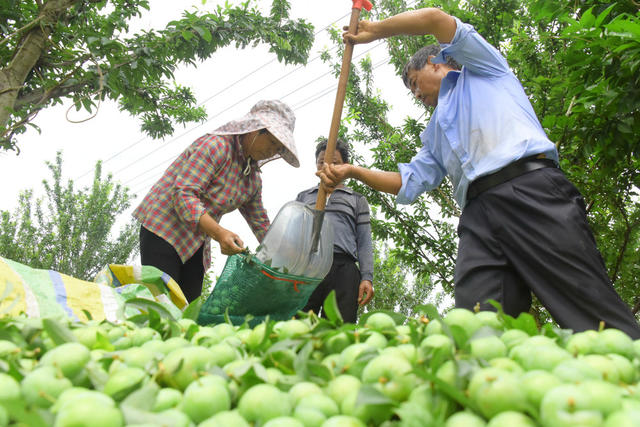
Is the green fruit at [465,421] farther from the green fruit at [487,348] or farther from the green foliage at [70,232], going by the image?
the green foliage at [70,232]

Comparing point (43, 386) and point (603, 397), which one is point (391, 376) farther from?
point (43, 386)

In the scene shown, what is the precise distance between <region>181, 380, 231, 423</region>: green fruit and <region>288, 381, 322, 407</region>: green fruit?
93 millimetres

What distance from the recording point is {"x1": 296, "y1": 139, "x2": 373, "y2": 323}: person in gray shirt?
3.64 meters

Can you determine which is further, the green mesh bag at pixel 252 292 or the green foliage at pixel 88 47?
the green foliage at pixel 88 47

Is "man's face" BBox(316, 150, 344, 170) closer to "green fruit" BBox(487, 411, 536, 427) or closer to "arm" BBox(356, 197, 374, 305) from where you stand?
"arm" BBox(356, 197, 374, 305)

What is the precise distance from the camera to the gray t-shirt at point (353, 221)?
3828mm

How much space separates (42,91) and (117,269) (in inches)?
157

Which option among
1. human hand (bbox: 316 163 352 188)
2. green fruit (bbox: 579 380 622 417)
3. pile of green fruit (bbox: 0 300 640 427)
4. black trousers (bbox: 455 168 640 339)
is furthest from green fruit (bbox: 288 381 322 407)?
human hand (bbox: 316 163 352 188)

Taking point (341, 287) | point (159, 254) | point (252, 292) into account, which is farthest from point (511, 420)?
point (341, 287)

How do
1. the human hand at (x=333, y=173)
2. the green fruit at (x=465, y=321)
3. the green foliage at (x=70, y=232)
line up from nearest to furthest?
the green fruit at (x=465, y=321), the human hand at (x=333, y=173), the green foliage at (x=70, y=232)

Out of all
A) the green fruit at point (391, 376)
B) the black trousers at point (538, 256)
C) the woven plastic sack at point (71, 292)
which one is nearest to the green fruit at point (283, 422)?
the green fruit at point (391, 376)

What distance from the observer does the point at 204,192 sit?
2.77 m

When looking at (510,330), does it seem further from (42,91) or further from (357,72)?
(357,72)

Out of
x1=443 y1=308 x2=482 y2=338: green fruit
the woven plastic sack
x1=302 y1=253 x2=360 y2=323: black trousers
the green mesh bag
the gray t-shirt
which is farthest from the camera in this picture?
the gray t-shirt
